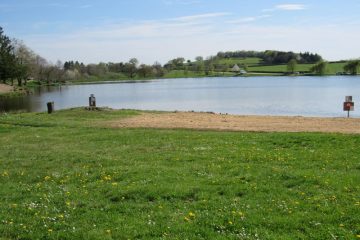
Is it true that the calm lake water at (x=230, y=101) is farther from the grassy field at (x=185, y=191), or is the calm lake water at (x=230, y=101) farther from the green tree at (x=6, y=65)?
A: the grassy field at (x=185, y=191)

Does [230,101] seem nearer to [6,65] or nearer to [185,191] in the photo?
[185,191]

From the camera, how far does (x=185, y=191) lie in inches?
385

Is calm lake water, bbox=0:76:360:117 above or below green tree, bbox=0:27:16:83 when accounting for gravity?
below

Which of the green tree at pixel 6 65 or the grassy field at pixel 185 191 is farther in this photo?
the green tree at pixel 6 65

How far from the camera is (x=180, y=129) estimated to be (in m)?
26.4

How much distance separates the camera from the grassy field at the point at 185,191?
300 inches

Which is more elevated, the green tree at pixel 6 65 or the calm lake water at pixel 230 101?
the green tree at pixel 6 65

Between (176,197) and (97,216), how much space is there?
1905 mm

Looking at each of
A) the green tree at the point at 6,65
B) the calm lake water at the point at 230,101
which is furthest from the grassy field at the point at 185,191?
the green tree at the point at 6,65

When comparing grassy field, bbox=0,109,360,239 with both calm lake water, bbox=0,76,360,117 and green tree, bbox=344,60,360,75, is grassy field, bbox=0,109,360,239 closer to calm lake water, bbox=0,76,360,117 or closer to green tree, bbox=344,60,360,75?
calm lake water, bbox=0,76,360,117

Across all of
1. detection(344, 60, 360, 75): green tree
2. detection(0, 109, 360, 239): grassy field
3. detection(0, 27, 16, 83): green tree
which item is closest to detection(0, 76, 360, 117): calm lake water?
detection(0, 27, 16, 83): green tree

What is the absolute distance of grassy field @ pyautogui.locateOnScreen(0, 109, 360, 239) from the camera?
761 centimetres

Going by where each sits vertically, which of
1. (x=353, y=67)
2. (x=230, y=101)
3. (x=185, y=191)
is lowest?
(x=230, y=101)

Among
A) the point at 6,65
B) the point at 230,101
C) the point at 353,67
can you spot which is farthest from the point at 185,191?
the point at 353,67
